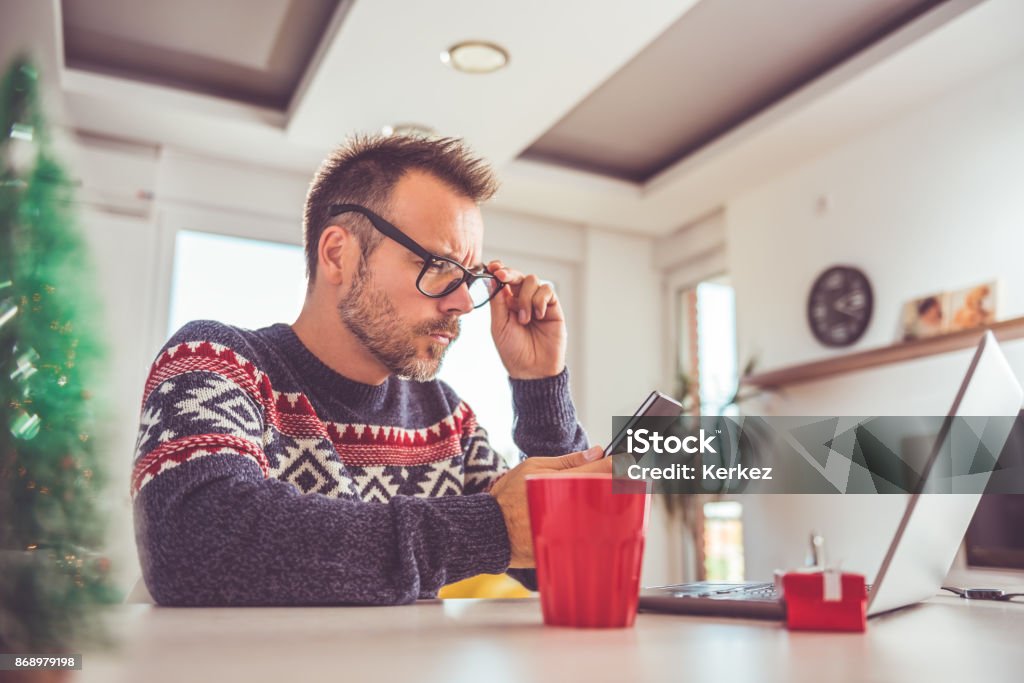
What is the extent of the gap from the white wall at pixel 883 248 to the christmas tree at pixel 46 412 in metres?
2.80

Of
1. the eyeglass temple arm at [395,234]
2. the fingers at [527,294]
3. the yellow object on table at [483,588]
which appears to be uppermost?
the eyeglass temple arm at [395,234]

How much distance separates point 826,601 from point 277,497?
53 cm

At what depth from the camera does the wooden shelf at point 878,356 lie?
9.21 feet

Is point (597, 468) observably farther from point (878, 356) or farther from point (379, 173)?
point (878, 356)

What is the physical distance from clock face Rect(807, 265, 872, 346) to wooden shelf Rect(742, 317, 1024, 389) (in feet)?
0.59

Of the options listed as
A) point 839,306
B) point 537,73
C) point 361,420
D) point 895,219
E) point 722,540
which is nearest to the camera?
point 361,420

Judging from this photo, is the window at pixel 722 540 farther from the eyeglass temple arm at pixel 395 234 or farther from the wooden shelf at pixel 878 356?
the eyeglass temple arm at pixel 395 234

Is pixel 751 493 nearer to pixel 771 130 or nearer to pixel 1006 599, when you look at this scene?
pixel 771 130

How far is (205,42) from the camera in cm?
333

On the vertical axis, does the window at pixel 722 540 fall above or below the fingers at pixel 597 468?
below

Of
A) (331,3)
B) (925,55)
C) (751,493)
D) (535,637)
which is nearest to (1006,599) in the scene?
(535,637)

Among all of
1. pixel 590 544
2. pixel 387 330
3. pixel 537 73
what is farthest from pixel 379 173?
pixel 537 73

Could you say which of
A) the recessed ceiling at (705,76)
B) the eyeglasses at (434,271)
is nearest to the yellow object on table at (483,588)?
the eyeglasses at (434,271)

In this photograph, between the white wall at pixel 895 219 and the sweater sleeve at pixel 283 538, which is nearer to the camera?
the sweater sleeve at pixel 283 538
